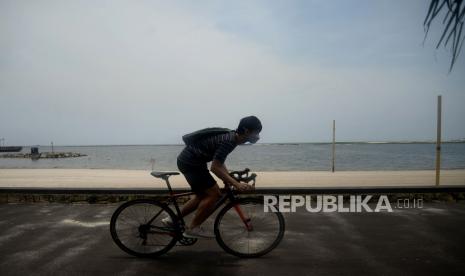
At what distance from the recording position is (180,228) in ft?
13.5

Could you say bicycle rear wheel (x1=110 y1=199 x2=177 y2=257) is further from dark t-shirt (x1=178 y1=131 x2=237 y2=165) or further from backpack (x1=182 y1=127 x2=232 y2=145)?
backpack (x1=182 y1=127 x2=232 y2=145)

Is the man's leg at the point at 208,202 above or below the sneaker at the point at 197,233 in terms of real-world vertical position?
above

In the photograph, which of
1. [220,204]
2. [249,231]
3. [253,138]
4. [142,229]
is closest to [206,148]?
[253,138]

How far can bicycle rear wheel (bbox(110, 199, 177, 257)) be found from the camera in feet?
13.5

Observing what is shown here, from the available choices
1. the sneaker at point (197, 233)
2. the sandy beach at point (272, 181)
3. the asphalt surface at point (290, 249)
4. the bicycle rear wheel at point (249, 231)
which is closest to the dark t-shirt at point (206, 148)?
the bicycle rear wheel at point (249, 231)

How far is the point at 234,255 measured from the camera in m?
4.14

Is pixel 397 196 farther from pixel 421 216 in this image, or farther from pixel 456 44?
pixel 456 44

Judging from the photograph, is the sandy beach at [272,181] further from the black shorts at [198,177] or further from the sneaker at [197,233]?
the black shorts at [198,177]

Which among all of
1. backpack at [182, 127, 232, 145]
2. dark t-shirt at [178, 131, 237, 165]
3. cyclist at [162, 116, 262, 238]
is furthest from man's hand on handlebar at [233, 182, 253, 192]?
backpack at [182, 127, 232, 145]

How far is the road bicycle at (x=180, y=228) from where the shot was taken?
408 cm

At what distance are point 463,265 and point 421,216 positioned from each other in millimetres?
2491

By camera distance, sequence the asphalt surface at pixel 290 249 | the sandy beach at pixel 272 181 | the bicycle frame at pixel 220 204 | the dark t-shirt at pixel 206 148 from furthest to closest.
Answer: the sandy beach at pixel 272 181 → the bicycle frame at pixel 220 204 → the dark t-shirt at pixel 206 148 → the asphalt surface at pixel 290 249

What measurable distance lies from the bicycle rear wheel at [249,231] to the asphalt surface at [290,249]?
0.44 feet

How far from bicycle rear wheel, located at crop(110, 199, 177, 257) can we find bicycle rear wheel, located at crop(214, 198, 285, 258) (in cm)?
61
